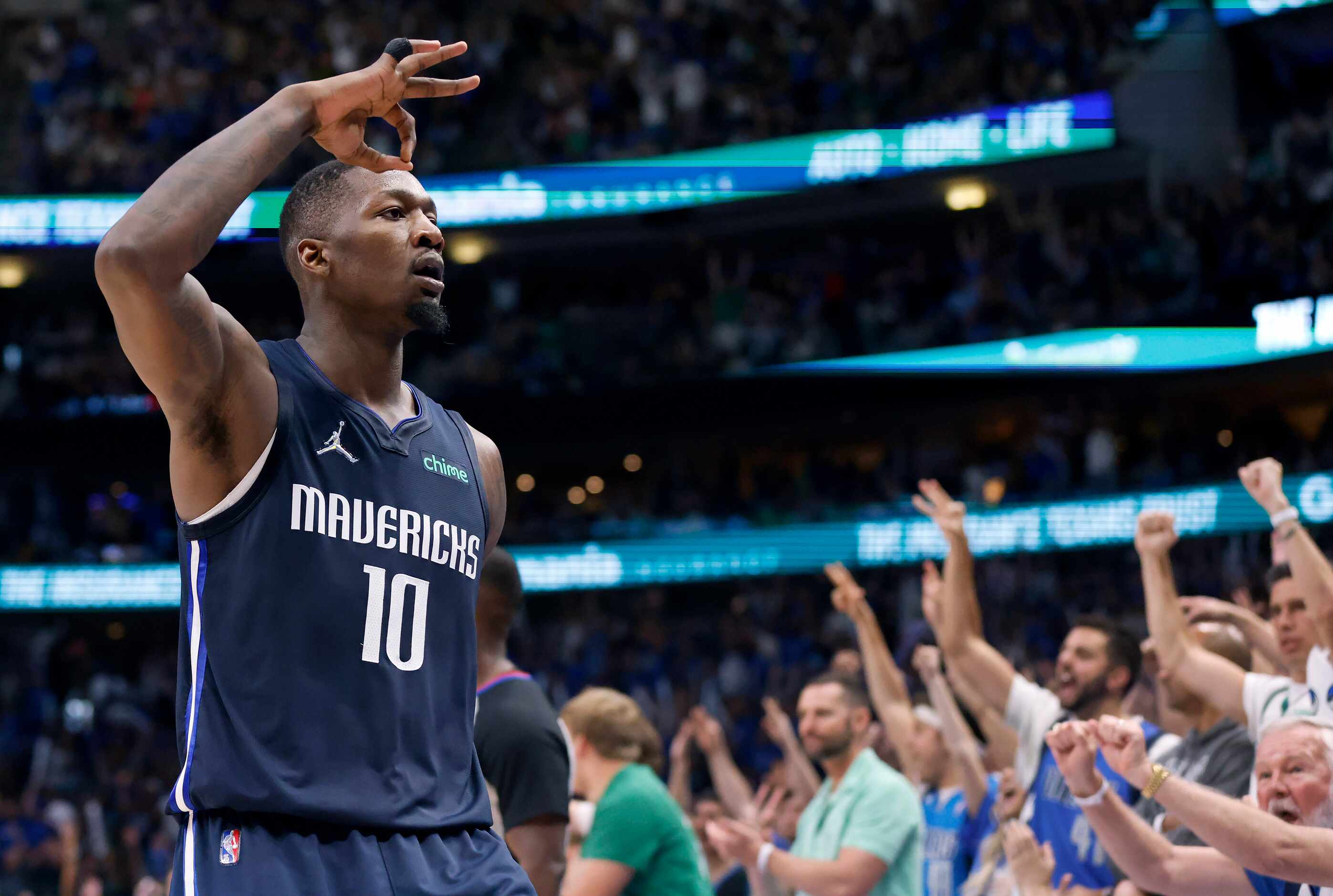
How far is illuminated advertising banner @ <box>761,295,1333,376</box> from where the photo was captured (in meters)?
13.8

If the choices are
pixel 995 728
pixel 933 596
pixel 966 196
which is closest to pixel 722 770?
pixel 995 728

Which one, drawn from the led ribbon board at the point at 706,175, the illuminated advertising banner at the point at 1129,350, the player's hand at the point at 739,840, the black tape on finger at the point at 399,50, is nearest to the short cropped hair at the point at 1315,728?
the player's hand at the point at 739,840

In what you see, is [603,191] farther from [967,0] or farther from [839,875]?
[839,875]

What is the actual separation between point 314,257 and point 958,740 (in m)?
4.10

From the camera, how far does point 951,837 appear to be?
6.30 meters

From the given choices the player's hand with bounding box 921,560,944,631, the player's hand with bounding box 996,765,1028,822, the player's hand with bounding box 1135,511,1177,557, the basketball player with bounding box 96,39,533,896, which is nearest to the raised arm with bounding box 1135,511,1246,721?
the player's hand with bounding box 1135,511,1177,557

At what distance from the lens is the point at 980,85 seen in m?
17.7

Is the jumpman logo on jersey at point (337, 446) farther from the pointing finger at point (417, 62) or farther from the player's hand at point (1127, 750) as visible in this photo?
the player's hand at point (1127, 750)

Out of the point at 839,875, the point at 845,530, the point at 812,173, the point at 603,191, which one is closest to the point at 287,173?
the point at 603,191

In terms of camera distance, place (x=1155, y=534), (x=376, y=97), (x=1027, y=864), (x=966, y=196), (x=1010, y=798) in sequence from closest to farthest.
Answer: (x=376, y=97)
(x=1027, y=864)
(x=1155, y=534)
(x=1010, y=798)
(x=966, y=196)

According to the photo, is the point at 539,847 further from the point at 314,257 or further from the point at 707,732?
the point at 707,732

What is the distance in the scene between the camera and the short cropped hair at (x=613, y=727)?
15.3 feet

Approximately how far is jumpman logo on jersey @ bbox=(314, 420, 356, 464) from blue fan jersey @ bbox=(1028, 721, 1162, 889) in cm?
337

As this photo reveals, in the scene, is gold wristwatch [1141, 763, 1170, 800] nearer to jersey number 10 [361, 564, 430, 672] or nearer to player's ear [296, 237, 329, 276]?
jersey number 10 [361, 564, 430, 672]
